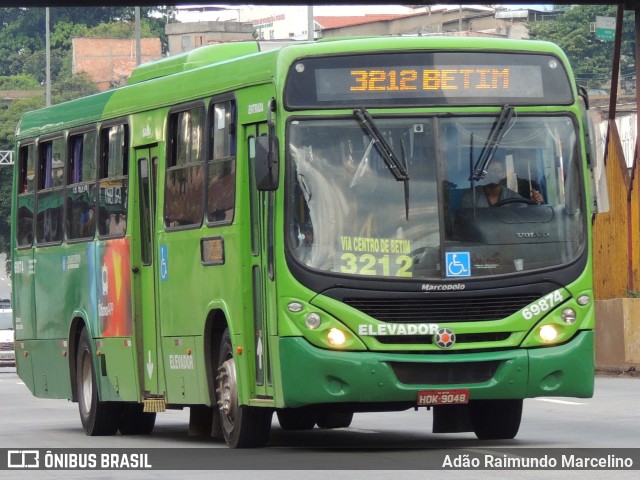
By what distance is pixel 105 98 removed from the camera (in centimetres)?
1914

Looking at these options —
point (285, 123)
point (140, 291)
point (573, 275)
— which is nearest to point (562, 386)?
point (573, 275)

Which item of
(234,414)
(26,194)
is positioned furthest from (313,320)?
(26,194)

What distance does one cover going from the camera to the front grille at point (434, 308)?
14328 mm

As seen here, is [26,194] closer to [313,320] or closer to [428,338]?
[313,320]

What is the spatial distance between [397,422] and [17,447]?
433cm

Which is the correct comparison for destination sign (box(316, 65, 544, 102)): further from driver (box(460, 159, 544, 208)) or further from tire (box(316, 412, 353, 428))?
tire (box(316, 412, 353, 428))

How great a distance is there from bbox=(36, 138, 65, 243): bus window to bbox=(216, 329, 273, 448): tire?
495 cm

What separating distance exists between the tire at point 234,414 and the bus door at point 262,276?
0.45 m

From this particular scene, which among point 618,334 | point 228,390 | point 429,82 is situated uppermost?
point 429,82

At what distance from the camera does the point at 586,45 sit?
4434 inches

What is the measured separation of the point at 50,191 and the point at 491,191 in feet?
23.6

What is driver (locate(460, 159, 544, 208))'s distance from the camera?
14578 mm

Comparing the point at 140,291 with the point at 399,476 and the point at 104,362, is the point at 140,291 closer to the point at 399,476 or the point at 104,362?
the point at 104,362

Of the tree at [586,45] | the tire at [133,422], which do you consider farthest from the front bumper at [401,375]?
the tree at [586,45]
